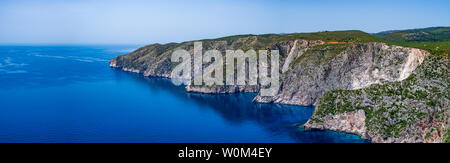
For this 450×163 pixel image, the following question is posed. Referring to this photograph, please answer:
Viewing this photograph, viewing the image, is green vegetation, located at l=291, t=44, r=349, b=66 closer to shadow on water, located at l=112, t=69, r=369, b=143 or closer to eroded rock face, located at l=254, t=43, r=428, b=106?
eroded rock face, located at l=254, t=43, r=428, b=106

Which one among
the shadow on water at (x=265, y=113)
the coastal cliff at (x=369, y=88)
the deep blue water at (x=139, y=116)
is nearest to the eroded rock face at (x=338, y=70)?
the coastal cliff at (x=369, y=88)

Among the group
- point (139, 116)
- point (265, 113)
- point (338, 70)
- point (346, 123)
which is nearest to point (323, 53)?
point (338, 70)

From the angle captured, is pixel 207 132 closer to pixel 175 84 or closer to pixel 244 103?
pixel 244 103

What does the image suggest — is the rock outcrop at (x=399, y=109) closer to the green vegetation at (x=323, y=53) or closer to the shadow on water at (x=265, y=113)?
the shadow on water at (x=265, y=113)

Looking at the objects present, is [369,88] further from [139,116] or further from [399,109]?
[139,116]

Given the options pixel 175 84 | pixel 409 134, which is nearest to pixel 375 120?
pixel 409 134
